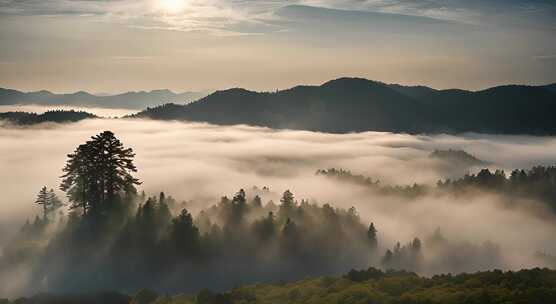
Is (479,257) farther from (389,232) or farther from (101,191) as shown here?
(101,191)

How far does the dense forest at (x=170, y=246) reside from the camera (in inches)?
3273

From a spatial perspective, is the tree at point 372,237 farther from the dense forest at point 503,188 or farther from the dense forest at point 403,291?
the dense forest at point 503,188

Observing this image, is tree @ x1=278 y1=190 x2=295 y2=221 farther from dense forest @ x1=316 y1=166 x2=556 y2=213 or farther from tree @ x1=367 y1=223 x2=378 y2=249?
dense forest @ x1=316 y1=166 x2=556 y2=213

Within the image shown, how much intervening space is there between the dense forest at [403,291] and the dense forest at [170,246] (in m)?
2.71

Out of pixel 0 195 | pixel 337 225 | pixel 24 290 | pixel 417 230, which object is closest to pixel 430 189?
pixel 417 230

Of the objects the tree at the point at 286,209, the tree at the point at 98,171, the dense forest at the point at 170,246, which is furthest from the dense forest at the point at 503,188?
the tree at the point at 98,171

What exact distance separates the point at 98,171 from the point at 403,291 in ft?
183

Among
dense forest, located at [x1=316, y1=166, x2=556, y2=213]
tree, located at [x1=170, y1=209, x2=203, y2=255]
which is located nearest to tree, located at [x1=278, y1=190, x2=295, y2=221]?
tree, located at [x1=170, y1=209, x2=203, y2=255]

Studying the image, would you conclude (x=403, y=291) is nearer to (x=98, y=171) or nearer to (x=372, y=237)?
(x=98, y=171)

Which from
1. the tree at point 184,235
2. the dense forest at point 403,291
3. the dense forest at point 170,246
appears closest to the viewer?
the dense forest at point 403,291

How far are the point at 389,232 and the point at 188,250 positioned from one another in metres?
62.4

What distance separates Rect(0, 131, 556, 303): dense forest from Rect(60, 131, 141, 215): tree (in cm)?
18

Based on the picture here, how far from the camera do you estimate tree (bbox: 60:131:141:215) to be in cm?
8031

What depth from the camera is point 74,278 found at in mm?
83312
